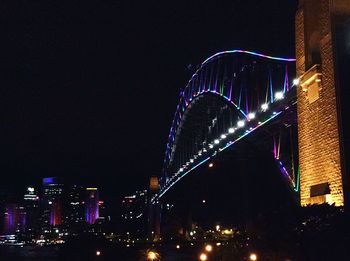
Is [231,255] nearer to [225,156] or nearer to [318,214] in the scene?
[318,214]

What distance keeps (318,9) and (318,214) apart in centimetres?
753

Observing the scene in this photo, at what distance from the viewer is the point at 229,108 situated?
61750 millimetres

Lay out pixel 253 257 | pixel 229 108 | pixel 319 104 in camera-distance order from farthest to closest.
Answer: pixel 229 108
pixel 319 104
pixel 253 257

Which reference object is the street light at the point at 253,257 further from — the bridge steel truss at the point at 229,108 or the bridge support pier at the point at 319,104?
the bridge steel truss at the point at 229,108

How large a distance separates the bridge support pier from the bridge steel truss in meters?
8.56

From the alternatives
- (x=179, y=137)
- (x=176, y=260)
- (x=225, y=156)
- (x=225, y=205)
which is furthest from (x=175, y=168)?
(x=176, y=260)

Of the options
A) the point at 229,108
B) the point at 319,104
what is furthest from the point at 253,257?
the point at 229,108

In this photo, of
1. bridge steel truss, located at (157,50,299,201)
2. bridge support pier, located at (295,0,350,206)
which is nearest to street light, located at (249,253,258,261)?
bridge support pier, located at (295,0,350,206)

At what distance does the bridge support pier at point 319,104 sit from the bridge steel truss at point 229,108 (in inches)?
Answer: 337

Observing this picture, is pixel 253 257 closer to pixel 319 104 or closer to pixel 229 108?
pixel 319 104

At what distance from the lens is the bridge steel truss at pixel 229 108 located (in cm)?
3506

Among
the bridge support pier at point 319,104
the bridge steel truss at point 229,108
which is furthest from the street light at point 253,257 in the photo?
the bridge steel truss at point 229,108

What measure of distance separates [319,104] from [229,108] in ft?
141

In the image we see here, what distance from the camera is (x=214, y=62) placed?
6844 cm
